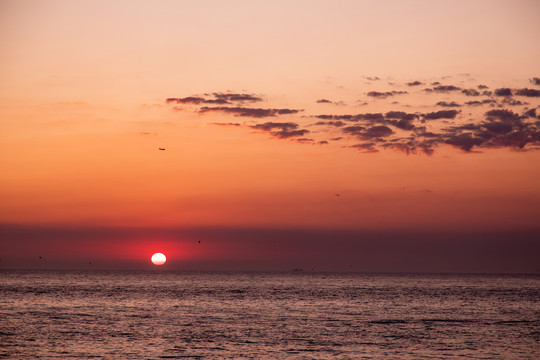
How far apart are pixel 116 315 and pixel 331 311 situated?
33390 mm

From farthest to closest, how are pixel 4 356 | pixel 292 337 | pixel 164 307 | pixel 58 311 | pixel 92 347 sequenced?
pixel 164 307, pixel 58 311, pixel 292 337, pixel 92 347, pixel 4 356

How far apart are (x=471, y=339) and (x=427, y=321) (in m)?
20.1

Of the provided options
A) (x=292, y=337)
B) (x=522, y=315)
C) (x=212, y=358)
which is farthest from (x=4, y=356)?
(x=522, y=315)

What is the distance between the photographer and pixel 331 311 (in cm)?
9800

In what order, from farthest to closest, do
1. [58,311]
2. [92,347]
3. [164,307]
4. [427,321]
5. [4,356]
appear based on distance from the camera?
[164,307], [58,311], [427,321], [92,347], [4,356]

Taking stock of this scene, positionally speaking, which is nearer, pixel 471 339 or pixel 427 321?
pixel 471 339

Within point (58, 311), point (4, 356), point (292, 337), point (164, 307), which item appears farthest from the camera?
point (164, 307)

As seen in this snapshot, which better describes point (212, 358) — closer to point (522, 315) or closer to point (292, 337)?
point (292, 337)

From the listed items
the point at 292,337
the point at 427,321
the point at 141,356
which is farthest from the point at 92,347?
the point at 427,321

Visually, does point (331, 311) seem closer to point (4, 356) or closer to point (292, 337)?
point (292, 337)

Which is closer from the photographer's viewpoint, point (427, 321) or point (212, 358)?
point (212, 358)

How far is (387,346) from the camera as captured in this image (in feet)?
192

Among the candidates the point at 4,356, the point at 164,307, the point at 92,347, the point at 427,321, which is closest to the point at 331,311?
the point at 427,321

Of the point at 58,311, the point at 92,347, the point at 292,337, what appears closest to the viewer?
the point at 92,347
